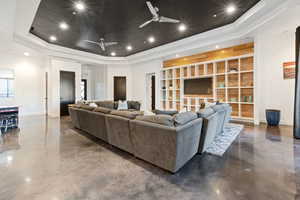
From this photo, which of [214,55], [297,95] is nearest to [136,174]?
[297,95]

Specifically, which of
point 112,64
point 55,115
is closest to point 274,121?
point 112,64

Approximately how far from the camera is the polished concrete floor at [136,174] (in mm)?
1798

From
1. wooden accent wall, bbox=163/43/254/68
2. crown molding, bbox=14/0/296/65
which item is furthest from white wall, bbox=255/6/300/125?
crown molding, bbox=14/0/296/65

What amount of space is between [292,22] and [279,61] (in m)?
1.59

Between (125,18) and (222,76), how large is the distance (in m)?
4.76

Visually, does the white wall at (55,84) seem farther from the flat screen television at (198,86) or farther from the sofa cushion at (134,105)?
the flat screen television at (198,86)

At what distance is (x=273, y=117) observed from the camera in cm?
517

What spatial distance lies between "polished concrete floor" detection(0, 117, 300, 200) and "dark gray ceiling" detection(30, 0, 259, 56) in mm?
3476

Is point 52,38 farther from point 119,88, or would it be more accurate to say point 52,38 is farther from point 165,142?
point 165,142

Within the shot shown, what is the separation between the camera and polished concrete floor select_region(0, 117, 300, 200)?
1.80 metres

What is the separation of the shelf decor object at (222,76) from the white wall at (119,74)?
2.93 m

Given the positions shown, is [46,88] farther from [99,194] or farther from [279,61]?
[279,61]

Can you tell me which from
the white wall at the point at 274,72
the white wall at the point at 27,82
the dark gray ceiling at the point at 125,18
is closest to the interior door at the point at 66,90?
the white wall at the point at 27,82

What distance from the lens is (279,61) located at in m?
5.41
